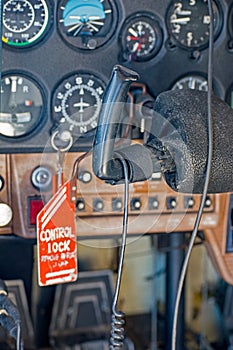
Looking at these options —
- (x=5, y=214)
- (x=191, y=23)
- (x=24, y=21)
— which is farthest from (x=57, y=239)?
(x=191, y=23)

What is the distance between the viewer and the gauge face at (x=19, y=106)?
39.5 inches

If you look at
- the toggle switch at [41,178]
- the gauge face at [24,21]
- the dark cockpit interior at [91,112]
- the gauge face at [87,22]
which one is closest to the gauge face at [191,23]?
the dark cockpit interior at [91,112]

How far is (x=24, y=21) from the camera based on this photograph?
0.98m

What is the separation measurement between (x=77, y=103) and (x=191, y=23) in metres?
0.26

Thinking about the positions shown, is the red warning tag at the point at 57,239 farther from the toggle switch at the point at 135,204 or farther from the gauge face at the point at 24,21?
the gauge face at the point at 24,21

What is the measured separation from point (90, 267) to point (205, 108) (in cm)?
74

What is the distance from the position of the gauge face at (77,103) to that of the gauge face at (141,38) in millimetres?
81

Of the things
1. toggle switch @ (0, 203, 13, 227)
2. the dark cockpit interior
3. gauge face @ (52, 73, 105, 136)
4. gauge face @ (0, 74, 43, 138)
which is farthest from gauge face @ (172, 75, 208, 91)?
toggle switch @ (0, 203, 13, 227)

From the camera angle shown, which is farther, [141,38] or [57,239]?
[141,38]

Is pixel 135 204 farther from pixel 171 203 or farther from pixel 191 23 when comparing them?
pixel 191 23

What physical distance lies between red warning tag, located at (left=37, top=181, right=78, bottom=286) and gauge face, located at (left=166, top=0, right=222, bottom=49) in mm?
343

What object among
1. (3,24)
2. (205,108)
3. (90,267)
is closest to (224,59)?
(205,108)

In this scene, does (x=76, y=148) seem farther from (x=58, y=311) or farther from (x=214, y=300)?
(x=214, y=300)

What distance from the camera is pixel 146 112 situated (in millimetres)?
1028
